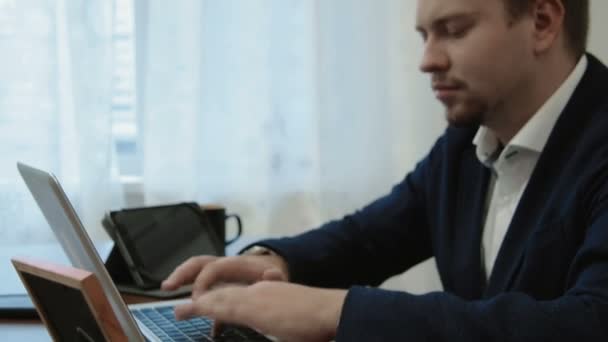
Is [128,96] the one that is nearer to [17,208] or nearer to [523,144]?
[17,208]

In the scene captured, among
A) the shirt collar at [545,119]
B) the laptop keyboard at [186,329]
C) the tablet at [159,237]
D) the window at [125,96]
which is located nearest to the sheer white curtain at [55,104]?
the window at [125,96]

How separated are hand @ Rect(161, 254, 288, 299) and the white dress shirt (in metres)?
0.31

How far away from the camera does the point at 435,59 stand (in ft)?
3.51

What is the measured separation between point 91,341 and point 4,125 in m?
1.30

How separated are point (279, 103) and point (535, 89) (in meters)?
0.94

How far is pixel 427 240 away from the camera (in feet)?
4.37

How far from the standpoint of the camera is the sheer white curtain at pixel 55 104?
1.86 meters

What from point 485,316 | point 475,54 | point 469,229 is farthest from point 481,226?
point 485,316

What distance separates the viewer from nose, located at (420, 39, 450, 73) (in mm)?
1066

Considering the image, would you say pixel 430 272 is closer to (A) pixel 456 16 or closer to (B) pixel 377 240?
(B) pixel 377 240

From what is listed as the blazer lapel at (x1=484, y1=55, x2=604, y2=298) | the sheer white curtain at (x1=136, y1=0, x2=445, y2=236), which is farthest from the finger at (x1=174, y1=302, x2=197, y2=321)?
the sheer white curtain at (x1=136, y1=0, x2=445, y2=236)

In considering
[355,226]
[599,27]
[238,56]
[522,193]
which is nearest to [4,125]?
[238,56]

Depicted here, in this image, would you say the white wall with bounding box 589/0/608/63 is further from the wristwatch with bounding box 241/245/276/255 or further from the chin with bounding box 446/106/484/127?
the wristwatch with bounding box 241/245/276/255

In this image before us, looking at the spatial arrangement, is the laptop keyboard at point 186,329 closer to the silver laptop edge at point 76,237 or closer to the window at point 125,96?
the silver laptop edge at point 76,237
